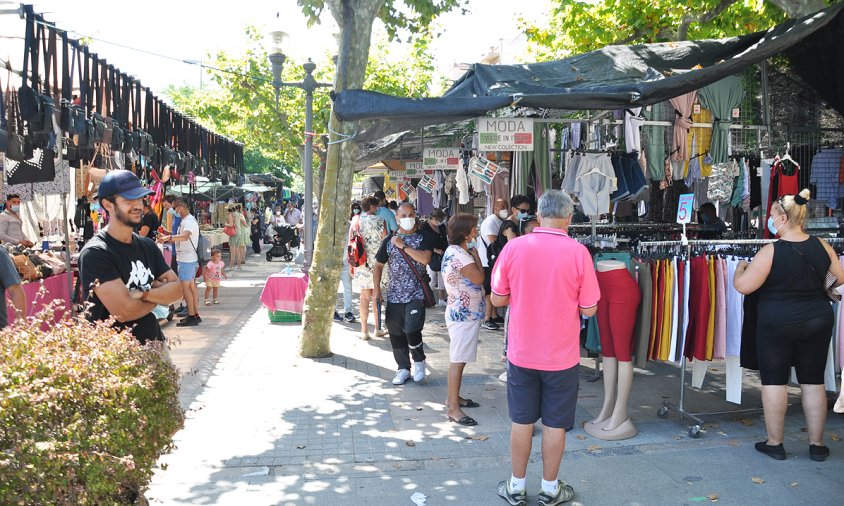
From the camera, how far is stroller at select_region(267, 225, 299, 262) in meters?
24.3

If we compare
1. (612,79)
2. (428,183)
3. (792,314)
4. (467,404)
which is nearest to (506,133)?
(612,79)

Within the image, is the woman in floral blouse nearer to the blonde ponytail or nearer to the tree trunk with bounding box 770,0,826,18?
the blonde ponytail

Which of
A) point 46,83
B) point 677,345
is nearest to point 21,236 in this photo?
point 46,83

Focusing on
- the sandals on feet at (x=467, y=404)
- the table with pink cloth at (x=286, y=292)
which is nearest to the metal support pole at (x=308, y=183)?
the table with pink cloth at (x=286, y=292)

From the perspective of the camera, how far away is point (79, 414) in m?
2.67

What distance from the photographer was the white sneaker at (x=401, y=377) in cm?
734

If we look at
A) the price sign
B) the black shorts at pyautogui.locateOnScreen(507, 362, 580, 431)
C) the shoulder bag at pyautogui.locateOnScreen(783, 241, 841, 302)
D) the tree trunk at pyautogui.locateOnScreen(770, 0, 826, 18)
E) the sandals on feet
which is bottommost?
the sandals on feet

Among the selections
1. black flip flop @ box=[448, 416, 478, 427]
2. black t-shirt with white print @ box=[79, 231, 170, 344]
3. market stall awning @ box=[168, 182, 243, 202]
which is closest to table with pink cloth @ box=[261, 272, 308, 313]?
black flip flop @ box=[448, 416, 478, 427]

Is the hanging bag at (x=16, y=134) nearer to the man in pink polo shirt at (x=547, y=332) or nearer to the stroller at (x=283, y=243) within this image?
the man in pink polo shirt at (x=547, y=332)

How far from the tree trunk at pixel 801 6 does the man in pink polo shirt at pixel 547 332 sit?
5237 millimetres

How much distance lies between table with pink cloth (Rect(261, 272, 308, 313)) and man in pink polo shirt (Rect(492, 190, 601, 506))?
6881 millimetres

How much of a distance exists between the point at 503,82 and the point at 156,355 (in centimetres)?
430

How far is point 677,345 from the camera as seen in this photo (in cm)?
574

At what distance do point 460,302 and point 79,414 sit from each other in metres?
3.77
